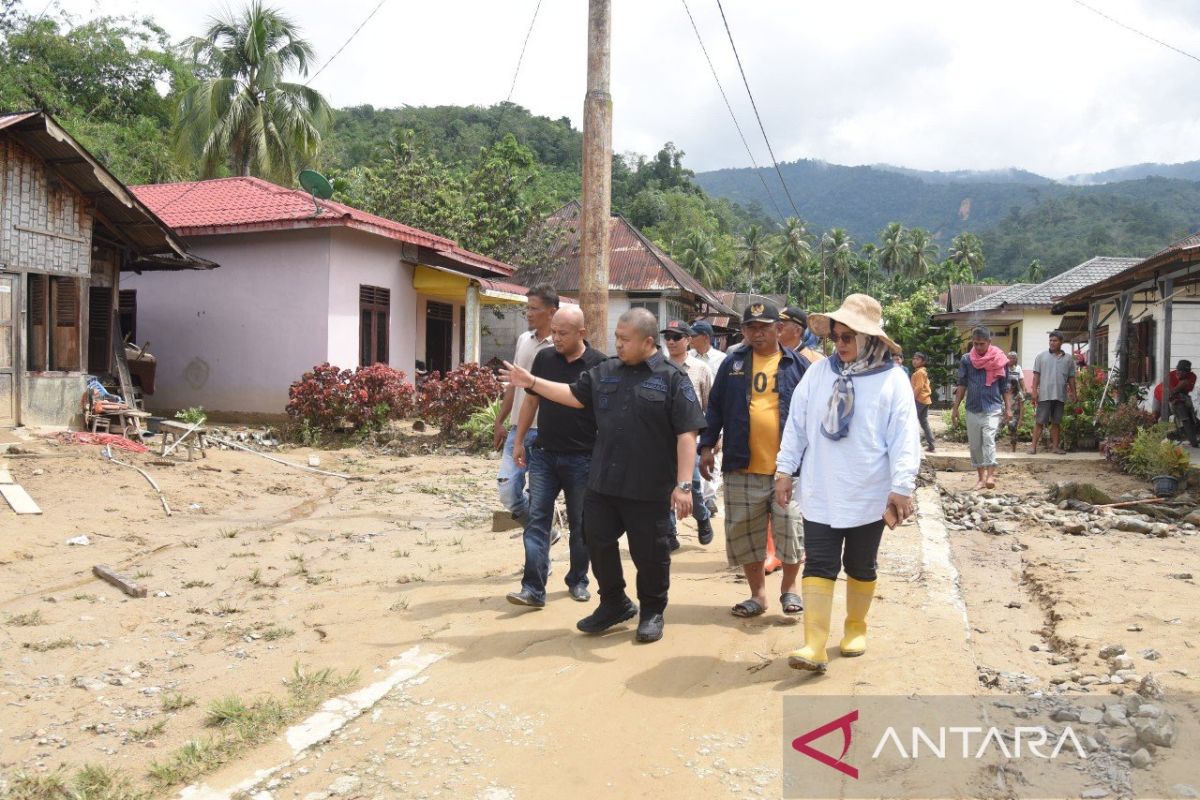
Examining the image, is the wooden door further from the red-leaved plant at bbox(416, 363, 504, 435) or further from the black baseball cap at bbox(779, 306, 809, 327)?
the black baseball cap at bbox(779, 306, 809, 327)

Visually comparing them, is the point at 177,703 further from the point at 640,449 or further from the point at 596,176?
the point at 596,176

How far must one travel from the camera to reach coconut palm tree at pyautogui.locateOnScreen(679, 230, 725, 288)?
57.3 meters

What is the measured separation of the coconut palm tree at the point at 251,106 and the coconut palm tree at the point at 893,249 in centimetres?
5963

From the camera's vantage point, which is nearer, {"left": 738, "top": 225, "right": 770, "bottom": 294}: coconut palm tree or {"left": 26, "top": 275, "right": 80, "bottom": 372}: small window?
{"left": 26, "top": 275, "right": 80, "bottom": 372}: small window

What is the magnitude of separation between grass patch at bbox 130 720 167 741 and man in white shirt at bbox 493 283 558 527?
2.32 meters

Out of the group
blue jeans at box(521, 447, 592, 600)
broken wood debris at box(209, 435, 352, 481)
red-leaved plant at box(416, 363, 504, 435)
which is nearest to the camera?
blue jeans at box(521, 447, 592, 600)

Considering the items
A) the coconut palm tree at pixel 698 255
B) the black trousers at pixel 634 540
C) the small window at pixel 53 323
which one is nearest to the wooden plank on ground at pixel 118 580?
the black trousers at pixel 634 540

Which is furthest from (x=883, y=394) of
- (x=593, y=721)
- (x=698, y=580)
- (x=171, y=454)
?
(x=171, y=454)

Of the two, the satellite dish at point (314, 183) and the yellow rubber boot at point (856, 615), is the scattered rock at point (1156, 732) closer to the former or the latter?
the yellow rubber boot at point (856, 615)

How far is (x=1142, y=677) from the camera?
4160 mm

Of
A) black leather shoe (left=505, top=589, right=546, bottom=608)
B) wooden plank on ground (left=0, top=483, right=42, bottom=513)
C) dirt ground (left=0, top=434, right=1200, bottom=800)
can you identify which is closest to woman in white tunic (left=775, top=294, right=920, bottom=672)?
dirt ground (left=0, top=434, right=1200, bottom=800)

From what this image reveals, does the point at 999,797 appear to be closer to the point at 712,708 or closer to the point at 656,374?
the point at 712,708

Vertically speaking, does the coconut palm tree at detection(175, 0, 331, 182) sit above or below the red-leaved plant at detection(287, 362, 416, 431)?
above

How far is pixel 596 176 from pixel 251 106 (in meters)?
21.7
